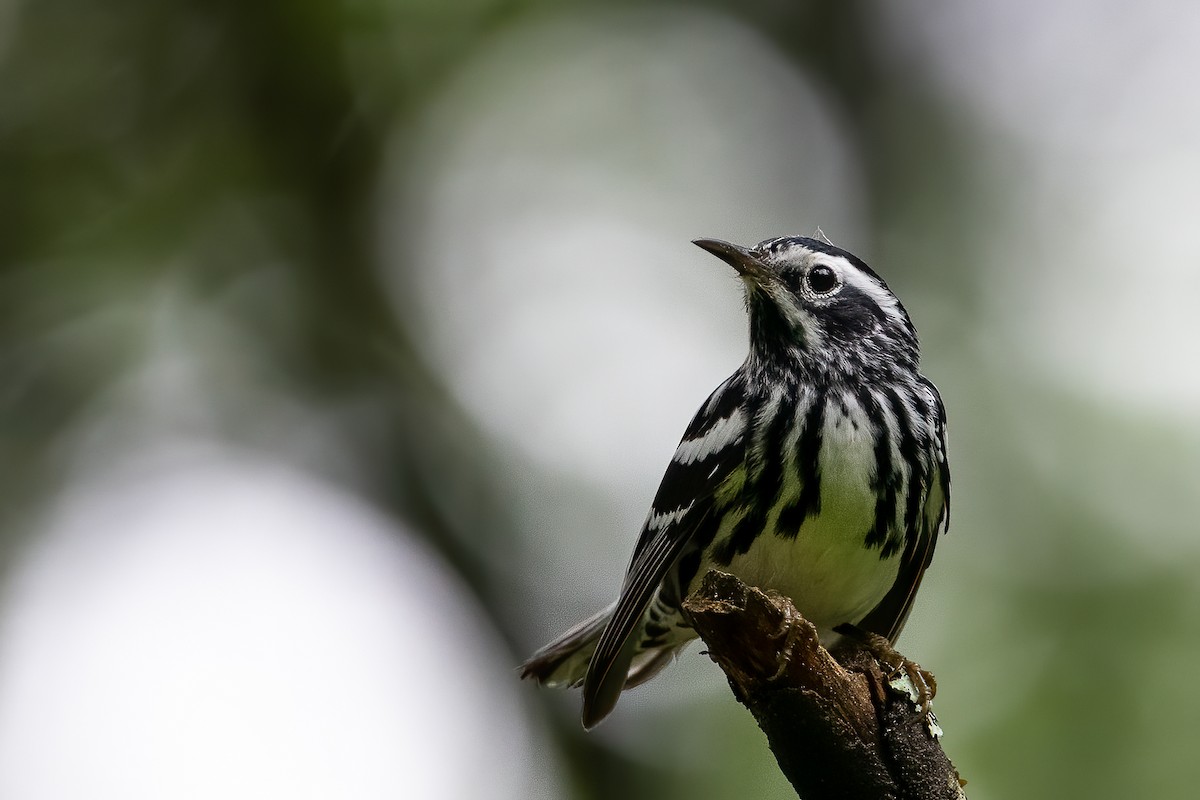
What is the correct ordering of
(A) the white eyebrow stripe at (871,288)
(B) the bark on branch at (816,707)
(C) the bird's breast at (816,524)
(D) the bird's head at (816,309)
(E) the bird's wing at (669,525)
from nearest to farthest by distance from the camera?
(B) the bark on branch at (816,707)
(C) the bird's breast at (816,524)
(E) the bird's wing at (669,525)
(D) the bird's head at (816,309)
(A) the white eyebrow stripe at (871,288)

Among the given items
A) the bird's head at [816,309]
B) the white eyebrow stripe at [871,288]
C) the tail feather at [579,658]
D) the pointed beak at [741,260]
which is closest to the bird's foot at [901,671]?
the tail feather at [579,658]

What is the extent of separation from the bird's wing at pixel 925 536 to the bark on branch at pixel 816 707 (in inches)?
43.3

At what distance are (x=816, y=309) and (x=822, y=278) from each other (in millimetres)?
163

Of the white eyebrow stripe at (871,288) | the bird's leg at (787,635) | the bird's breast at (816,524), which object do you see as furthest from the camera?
the white eyebrow stripe at (871,288)

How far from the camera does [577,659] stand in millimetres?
4984

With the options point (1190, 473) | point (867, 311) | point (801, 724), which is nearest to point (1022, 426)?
point (1190, 473)

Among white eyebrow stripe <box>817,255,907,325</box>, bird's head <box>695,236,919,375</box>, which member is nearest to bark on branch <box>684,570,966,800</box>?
bird's head <box>695,236,919,375</box>

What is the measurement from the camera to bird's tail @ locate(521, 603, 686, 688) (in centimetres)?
495

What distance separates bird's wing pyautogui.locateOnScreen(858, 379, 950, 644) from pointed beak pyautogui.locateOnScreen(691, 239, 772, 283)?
75 centimetres

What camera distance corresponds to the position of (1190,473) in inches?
322

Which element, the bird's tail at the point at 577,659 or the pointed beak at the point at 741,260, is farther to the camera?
the bird's tail at the point at 577,659

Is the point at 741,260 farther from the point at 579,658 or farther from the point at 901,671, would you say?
the point at 901,671

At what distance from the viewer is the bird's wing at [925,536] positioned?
4.22 meters

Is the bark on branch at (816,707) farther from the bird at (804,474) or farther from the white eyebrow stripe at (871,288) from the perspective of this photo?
the white eyebrow stripe at (871,288)
